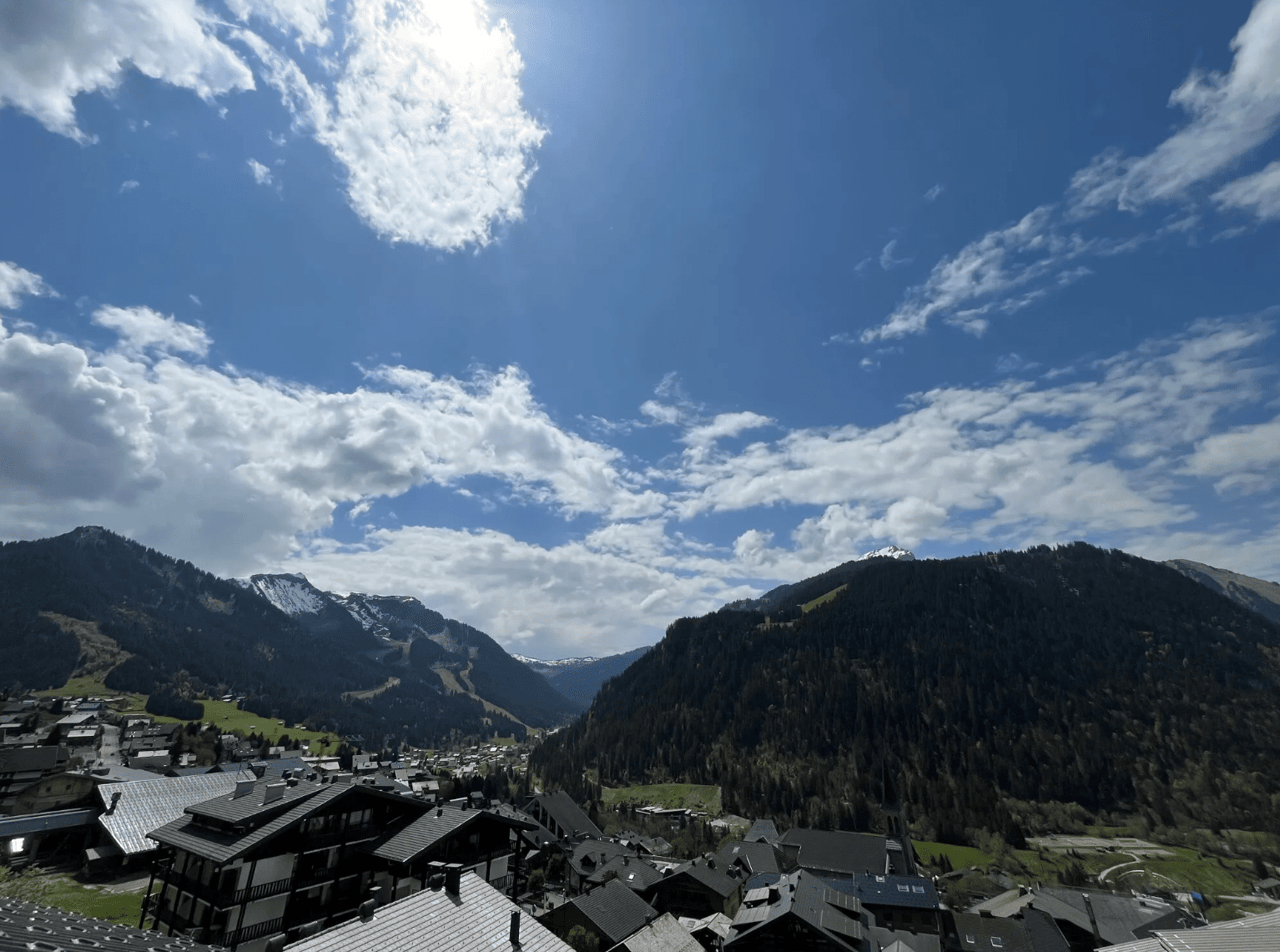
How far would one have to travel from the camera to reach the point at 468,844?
45031 mm

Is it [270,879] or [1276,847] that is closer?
[270,879]

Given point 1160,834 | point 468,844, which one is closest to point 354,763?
point 468,844

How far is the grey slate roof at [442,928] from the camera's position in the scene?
19.1m

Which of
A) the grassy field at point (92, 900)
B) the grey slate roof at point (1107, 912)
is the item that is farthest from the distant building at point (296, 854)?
the grey slate roof at point (1107, 912)

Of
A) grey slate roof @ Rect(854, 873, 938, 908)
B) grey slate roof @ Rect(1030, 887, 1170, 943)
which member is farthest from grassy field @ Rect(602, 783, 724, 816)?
grey slate roof @ Rect(854, 873, 938, 908)

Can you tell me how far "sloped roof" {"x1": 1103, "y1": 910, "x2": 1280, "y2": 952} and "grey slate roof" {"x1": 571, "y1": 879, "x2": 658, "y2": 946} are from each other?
48378mm

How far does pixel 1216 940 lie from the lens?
63.0 ft

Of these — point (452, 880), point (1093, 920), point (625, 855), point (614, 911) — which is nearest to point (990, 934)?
point (1093, 920)

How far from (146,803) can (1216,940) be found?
9934 centimetres

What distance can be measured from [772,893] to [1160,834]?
170m

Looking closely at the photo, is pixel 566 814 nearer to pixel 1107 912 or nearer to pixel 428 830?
pixel 1107 912

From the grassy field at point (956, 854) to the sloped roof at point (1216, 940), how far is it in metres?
139

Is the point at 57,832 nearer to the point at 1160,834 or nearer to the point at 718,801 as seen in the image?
the point at 718,801

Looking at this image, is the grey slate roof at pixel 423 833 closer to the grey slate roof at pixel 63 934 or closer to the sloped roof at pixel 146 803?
the grey slate roof at pixel 63 934
